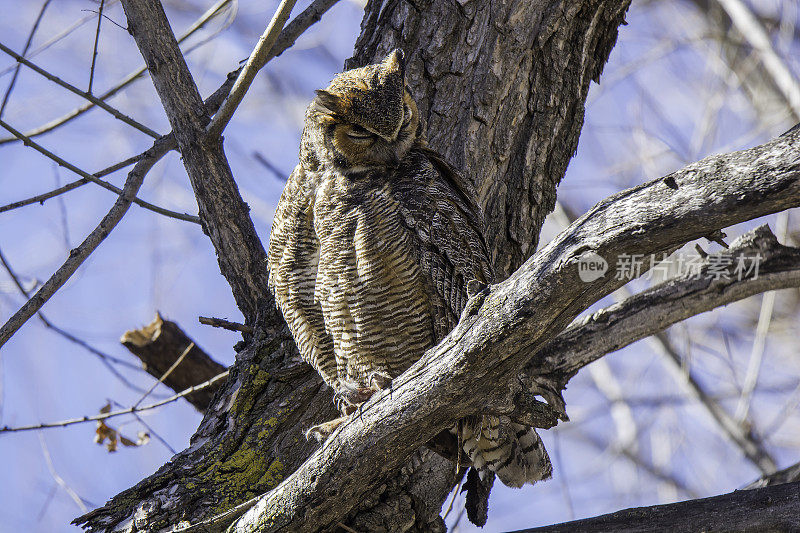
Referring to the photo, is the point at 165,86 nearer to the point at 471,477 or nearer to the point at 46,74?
the point at 46,74

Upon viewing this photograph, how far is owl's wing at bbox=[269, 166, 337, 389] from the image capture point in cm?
343

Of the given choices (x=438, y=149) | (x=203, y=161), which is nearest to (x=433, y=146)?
(x=438, y=149)

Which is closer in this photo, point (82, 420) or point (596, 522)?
point (596, 522)

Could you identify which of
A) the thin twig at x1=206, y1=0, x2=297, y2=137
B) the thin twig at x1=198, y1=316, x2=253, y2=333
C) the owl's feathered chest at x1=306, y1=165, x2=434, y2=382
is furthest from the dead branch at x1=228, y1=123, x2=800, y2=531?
the thin twig at x1=206, y1=0, x2=297, y2=137

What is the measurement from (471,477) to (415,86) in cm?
201

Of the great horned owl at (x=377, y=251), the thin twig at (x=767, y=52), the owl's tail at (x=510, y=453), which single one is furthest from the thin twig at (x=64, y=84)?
the thin twig at (x=767, y=52)

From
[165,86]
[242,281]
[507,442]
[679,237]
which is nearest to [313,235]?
[242,281]

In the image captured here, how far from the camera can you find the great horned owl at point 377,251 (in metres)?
3.26

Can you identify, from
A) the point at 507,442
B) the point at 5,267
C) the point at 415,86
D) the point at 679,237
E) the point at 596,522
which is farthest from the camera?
the point at 415,86

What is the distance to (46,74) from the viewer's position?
3.53 metres

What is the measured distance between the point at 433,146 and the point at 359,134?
2.26 ft

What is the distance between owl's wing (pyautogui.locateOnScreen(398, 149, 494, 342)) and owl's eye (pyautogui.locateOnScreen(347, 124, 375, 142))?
0.25 metres

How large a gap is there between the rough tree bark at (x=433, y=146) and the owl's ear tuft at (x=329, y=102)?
0.68 m

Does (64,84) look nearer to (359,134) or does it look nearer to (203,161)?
(203,161)
